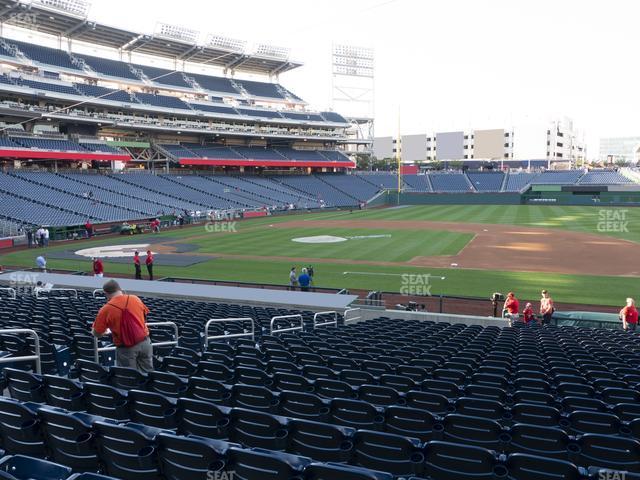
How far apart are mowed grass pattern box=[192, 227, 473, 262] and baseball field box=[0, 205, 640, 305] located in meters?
0.07

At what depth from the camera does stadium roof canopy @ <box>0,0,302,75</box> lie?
5771 cm

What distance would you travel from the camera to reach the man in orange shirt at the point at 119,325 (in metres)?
6.95

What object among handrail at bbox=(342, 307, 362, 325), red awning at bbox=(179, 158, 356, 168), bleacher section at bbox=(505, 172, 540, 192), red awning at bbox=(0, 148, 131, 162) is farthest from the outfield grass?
bleacher section at bbox=(505, 172, 540, 192)

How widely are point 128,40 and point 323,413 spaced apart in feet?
247

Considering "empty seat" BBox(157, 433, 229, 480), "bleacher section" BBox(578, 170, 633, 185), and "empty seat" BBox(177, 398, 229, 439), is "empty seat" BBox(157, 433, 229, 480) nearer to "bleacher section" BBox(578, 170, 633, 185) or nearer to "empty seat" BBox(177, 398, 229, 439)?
"empty seat" BBox(177, 398, 229, 439)

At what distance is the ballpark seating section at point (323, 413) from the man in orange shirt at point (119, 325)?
1.21 feet

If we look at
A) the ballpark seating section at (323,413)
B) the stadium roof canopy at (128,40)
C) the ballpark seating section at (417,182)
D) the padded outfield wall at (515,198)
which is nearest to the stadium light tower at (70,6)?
the stadium roof canopy at (128,40)

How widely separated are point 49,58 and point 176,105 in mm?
16210

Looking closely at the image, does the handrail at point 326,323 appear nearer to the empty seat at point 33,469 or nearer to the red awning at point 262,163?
the empty seat at point 33,469

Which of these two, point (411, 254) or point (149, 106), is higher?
point (149, 106)

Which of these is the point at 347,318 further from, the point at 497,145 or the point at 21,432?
the point at 497,145

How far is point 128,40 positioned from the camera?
70.2 meters

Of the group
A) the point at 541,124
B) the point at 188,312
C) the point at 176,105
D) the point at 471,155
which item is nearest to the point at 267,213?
the point at 176,105

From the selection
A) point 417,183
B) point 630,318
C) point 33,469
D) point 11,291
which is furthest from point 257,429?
point 417,183
